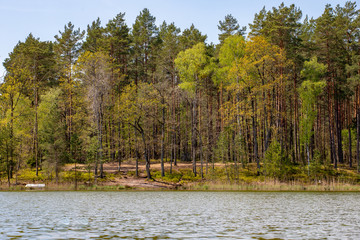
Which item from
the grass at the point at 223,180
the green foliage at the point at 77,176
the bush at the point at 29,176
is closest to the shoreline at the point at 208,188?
the grass at the point at 223,180

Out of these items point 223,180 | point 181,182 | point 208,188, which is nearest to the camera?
point 208,188

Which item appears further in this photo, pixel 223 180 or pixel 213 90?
pixel 213 90

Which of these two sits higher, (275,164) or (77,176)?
(275,164)

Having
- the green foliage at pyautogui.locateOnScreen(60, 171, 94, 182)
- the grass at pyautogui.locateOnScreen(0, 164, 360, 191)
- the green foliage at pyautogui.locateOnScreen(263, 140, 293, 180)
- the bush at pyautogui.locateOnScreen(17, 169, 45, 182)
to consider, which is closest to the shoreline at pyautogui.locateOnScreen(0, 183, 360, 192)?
the grass at pyautogui.locateOnScreen(0, 164, 360, 191)

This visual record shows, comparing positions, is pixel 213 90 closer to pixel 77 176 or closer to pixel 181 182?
pixel 181 182

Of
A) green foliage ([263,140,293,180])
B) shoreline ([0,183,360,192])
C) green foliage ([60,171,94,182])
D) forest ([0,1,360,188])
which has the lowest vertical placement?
shoreline ([0,183,360,192])

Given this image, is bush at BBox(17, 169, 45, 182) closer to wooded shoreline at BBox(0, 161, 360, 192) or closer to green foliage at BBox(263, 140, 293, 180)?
wooded shoreline at BBox(0, 161, 360, 192)

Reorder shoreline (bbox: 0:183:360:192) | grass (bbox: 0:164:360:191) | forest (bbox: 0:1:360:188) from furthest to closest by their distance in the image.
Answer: forest (bbox: 0:1:360:188), grass (bbox: 0:164:360:191), shoreline (bbox: 0:183:360:192)

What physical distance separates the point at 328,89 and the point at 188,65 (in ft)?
69.0

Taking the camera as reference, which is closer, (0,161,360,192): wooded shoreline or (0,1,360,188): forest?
(0,161,360,192): wooded shoreline

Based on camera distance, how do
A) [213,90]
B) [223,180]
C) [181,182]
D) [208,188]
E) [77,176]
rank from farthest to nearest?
[213,90]
[77,176]
[181,182]
[223,180]
[208,188]

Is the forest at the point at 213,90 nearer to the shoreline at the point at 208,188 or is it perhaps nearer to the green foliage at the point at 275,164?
the green foliage at the point at 275,164

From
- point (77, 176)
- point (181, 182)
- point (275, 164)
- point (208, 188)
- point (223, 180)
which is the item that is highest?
point (275, 164)

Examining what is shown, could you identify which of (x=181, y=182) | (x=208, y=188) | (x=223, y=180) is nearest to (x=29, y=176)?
(x=181, y=182)
